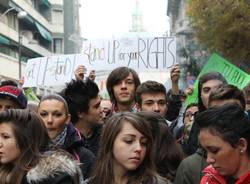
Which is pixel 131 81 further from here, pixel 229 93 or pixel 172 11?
pixel 172 11

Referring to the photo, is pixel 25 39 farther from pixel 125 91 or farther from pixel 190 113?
pixel 125 91

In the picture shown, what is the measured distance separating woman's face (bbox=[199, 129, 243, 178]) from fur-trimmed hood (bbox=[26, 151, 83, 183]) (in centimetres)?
84

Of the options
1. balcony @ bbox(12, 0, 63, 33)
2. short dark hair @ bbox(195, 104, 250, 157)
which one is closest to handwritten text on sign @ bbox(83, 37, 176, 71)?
short dark hair @ bbox(195, 104, 250, 157)

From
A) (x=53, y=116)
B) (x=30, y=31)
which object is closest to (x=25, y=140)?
(x=53, y=116)

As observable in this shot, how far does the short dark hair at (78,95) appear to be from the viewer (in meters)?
5.02

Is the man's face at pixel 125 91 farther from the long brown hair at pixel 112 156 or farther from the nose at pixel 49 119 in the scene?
the long brown hair at pixel 112 156

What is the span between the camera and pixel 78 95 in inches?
200

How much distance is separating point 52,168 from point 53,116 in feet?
3.67

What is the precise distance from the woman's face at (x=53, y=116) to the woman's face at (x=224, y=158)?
5.42ft

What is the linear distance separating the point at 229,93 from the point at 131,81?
64.4 inches

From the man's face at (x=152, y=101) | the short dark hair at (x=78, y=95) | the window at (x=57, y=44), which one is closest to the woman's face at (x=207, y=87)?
the man's face at (x=152, y=101)

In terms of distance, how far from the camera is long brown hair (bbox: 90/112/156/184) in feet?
11.4

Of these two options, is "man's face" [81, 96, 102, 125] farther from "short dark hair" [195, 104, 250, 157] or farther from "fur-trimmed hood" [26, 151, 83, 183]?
"short dark hair" [195, 104, 250, 157]

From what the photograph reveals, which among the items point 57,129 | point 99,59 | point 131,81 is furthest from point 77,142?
point 99,59
